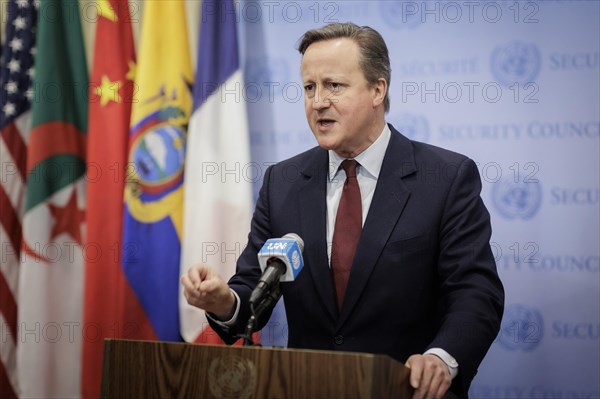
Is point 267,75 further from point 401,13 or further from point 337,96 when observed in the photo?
point 337,96

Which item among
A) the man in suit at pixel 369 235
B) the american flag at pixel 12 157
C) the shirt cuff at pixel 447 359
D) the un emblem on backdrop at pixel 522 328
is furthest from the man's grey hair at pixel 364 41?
the american flag at pixel 12 157

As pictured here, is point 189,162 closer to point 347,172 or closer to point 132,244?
point 132,244

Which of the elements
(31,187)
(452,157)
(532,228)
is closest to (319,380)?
(452,157)

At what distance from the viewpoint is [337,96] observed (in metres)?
2.63

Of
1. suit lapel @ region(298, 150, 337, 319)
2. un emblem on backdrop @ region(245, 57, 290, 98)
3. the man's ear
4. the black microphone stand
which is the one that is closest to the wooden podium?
the black microphone stand

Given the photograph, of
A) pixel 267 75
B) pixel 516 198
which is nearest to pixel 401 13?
pixel 267 75

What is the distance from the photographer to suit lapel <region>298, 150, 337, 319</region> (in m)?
2.44

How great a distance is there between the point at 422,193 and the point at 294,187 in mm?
501

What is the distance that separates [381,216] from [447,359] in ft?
1.96

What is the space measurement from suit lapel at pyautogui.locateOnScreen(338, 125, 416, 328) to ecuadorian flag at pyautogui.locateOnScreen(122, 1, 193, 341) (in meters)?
1.60

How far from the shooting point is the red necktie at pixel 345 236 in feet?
8.10

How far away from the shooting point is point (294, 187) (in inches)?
107

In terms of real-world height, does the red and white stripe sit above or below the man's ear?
below

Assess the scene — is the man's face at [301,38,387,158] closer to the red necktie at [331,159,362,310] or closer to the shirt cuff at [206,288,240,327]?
the red necktie at [331,159,362,310]
